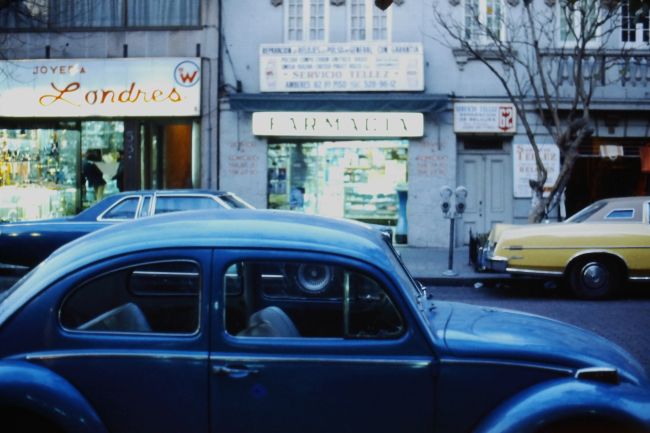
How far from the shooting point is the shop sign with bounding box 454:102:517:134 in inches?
774

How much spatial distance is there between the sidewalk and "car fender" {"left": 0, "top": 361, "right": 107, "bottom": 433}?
11346 mm

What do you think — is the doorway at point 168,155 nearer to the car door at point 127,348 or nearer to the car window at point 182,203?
the car window at point 182,203

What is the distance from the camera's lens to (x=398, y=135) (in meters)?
19.6

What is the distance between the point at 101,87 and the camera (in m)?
20.3

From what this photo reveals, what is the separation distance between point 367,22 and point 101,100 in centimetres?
647

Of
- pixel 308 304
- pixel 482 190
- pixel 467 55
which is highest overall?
pixel 467 55

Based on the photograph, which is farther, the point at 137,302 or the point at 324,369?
the point at 137,302

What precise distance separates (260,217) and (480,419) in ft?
4.88

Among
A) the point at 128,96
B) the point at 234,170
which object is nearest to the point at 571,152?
the point at 234,170

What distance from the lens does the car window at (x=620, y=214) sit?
1373cm

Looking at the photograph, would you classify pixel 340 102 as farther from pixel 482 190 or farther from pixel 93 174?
pixel 93 174

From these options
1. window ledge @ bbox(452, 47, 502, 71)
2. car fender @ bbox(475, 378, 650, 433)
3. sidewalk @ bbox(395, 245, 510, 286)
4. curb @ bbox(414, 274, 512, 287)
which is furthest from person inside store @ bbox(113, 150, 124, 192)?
car fender @ bbox(475, 378, 650, 433)

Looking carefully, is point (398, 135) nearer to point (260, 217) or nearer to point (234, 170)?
point (234, 170)

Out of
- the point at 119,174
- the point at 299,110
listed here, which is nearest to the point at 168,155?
the point at 119,174
